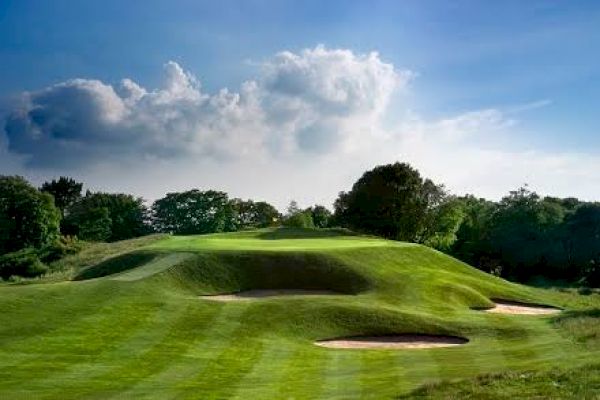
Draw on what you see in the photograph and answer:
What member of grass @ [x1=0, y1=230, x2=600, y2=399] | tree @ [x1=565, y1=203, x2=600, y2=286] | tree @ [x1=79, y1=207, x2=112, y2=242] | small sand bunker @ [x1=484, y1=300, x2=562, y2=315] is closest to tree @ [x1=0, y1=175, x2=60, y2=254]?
tree @ [x1=79, y1=207, x2=112, y2=242]

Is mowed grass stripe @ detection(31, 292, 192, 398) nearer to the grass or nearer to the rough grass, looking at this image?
the grass

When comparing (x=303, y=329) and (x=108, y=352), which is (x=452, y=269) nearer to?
(x=303, y=329)

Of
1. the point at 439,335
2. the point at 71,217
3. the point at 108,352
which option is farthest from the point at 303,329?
the point at 71,217

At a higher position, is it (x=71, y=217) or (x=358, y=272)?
(x=71, y=217)

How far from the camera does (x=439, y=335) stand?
33438 mm

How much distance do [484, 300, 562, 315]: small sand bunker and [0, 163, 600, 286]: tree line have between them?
126ft

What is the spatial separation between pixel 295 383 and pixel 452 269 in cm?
3357

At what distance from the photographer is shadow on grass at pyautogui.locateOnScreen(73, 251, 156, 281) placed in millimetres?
46562

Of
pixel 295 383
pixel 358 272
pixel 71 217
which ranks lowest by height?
pixel 295 383

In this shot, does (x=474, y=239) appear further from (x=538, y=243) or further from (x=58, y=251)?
(x=58, y=251)

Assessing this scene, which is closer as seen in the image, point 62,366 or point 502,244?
point 62,366

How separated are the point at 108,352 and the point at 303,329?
10.0 m

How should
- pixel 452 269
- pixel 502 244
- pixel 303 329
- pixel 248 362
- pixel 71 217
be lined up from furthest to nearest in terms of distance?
pixel 71 217 < pixel 502 244 < pixel 452 269 < pixel 303 329 < pixel 248 362

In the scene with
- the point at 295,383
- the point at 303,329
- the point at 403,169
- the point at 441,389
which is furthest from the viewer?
the point at 403,169
